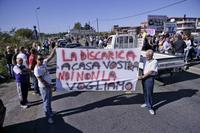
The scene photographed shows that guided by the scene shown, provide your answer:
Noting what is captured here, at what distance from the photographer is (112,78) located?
5.96 m

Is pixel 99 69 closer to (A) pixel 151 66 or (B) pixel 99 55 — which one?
(B) pixel 99 55

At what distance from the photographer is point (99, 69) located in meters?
6.00

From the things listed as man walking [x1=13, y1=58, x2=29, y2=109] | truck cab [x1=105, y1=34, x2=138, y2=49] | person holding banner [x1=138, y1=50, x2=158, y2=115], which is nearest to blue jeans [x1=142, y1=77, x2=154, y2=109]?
person holding banner [x1=138, y1=50, x2=158, y2=115]

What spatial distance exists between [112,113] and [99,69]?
4.48 feet

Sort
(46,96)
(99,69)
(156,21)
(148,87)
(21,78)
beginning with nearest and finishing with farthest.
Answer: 1. (46,96)
2. (148,87)
3. (99,69)
4. (21,78)
5. (156,21)

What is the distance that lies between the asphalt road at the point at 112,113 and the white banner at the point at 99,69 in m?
0.72

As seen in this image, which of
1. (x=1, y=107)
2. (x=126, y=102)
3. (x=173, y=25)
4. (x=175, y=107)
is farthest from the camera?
(x=173, y=25)

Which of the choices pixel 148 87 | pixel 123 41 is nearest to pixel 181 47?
pixel 123 41

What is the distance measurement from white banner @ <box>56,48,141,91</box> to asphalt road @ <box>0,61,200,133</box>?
0.72 m

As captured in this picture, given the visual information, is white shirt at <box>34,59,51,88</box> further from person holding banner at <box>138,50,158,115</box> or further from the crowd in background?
the crowd in background

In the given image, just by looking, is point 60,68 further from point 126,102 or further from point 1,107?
point 126,102

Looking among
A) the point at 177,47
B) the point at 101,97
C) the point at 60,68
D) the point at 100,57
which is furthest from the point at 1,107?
the point at 177,47

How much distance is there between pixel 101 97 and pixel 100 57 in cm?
173

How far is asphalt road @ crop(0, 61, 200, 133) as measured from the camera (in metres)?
4.71
